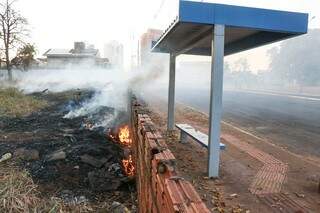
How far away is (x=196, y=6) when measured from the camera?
6.16m

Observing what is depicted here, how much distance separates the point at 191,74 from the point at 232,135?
101 meters

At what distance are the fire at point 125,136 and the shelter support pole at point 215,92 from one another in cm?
397

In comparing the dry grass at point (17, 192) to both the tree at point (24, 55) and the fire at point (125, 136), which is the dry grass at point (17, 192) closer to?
the fire at point (125, 136)

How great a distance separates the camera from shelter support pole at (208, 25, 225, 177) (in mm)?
6492

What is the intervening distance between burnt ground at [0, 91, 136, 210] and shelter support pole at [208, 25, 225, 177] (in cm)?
161

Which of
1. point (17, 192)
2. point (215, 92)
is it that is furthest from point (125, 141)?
point (17, 192)

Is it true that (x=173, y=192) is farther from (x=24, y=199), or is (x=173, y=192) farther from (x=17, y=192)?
(x=17, y=192)

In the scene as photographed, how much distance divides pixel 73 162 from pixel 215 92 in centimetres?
346

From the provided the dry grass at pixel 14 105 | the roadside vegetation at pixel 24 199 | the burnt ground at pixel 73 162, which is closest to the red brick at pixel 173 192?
the roadside vegetation at pixel 24 199

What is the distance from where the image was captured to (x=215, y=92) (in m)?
6.63

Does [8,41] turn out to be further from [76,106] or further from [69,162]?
[69,162]

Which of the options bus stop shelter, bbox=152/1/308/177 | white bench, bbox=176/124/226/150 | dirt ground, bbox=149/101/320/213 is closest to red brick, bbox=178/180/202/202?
dirt ground, bbox=149/101/320/213

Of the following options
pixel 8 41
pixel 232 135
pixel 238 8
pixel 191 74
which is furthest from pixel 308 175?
pixel 191 74

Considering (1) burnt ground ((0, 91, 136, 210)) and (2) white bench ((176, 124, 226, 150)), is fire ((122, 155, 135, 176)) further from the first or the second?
(2) white bench ((176, 124, 226, 150))
